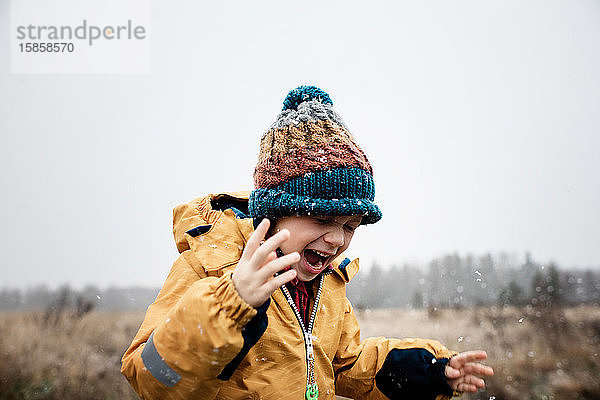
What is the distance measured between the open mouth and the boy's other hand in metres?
0.76

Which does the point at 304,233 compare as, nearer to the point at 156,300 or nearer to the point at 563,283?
the point at 156,300

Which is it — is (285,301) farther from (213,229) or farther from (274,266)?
(274,266)

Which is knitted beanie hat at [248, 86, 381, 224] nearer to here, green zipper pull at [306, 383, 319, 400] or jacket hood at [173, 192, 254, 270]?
jacket hood at [173, 192, 254, 270]

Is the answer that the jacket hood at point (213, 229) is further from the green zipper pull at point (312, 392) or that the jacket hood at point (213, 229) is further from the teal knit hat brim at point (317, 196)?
the green zipper pull at point (312, 392)

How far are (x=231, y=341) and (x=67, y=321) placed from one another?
856 cm

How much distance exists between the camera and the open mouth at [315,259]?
1.80 metres

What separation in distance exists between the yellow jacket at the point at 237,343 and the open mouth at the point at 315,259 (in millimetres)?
198

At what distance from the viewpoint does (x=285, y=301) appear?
1874 mm

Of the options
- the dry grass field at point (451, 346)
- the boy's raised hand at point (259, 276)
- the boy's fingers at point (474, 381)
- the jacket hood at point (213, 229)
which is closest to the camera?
the boy's raised hand at point (259, 276)

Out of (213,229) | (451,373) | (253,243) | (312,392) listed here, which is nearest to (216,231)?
(213,229)

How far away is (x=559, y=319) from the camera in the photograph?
7469mm

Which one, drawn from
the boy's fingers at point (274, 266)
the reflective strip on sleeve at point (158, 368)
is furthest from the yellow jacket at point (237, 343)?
the boy's fingers at point (274, 266)

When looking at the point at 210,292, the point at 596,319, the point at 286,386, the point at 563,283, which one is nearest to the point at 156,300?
the point at 210,292

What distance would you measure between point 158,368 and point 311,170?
927mm
